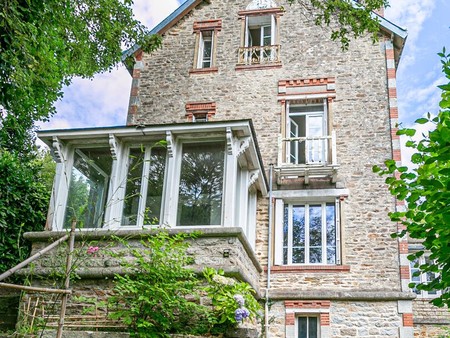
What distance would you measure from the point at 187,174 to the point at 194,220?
811 mm

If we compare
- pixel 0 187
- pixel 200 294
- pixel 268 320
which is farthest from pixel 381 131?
pixel 0 187

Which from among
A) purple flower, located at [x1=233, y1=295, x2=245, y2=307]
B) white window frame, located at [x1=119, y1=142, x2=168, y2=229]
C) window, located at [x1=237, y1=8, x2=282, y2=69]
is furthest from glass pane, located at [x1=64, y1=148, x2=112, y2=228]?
window, located at [x1=237, y1=8, x2=282, y2=69]

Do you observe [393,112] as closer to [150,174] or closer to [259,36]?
[259,36]

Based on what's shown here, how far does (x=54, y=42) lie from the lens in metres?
9.63

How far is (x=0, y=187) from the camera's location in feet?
30.7

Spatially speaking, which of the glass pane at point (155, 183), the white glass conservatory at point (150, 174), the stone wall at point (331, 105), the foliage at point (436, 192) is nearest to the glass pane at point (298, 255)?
the stone wall at point (331, 105)

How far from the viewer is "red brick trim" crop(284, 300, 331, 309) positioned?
10.4 meters

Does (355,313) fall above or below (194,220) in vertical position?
below

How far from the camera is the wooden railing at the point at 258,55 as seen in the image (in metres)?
12.9

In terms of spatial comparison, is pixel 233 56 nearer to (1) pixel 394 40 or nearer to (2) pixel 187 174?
(1) pixel 394 40

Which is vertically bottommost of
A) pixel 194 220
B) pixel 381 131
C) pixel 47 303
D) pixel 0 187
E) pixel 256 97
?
pixel 47 303

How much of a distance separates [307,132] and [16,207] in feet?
22.2

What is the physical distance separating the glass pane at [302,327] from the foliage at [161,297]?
15.1ft

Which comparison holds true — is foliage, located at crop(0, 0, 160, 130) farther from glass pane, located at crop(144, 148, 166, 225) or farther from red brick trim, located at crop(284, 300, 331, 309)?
red brick trim, located at crop(284, 300, 331, 309)
